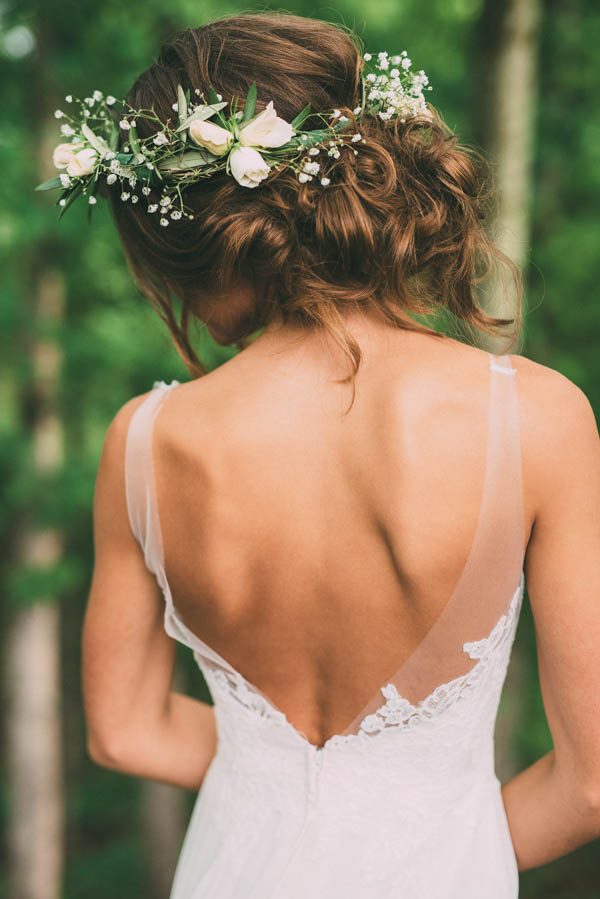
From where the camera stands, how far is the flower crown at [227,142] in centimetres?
136

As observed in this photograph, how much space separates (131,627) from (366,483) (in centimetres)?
73

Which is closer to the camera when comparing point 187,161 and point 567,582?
point 567,582

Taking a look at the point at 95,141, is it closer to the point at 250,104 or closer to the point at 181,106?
the point at 181,106

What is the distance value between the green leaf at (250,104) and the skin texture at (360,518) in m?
0.38

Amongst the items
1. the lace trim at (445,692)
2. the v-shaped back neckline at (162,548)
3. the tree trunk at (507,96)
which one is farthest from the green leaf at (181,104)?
the tree trunk at (507,96)

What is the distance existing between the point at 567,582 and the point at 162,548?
776 mm

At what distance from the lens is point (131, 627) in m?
1.76

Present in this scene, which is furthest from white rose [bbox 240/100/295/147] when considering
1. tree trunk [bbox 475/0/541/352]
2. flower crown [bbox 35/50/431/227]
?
tree trunk [bbox 475/0/541/352]

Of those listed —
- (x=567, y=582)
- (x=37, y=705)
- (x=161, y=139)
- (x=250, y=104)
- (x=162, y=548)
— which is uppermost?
(x=250, y=104)

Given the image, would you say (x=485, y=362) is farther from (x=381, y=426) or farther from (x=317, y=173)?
(x=317, y=173)

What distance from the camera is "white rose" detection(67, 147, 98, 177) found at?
1644 millimetres

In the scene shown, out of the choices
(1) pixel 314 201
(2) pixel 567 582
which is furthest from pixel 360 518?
(1) pixel 314 201

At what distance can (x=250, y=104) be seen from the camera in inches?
53.8

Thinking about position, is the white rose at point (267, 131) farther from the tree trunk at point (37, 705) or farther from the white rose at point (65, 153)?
the tree trunk at point (37, 705)
